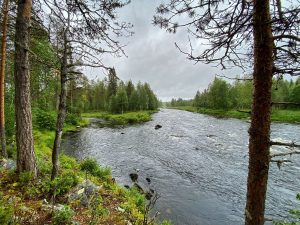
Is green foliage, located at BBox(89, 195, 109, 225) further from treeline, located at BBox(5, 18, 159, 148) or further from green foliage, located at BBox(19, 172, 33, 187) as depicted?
treeline, located at BBox(5, 18, 159, 148)

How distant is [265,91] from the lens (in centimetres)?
294

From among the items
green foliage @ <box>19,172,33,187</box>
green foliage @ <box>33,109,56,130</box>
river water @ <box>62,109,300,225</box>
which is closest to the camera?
green foliage @ <box>19,172,33,187</box>

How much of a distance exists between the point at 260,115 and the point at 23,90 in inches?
229

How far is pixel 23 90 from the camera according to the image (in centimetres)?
606

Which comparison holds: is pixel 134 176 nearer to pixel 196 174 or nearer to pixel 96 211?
pixel 196 174

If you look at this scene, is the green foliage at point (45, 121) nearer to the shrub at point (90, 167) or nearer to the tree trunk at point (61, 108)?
the shrub at point (90, 167)

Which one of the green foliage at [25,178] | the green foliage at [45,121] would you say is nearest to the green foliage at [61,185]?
the green foliage at [25,178]

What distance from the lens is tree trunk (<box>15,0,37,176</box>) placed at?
5914 mm

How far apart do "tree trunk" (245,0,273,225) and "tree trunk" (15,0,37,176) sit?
5.56 m

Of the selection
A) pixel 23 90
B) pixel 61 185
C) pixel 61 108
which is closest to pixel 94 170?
pixel 61 185

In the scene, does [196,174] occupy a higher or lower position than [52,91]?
lower

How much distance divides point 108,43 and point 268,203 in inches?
413

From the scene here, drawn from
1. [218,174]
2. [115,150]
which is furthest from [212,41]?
[115,150]

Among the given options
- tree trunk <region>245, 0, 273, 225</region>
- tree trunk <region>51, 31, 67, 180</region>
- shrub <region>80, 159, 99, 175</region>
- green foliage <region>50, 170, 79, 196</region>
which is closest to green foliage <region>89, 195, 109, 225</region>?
green foliage <region>50, 170, 79, 196</region>
